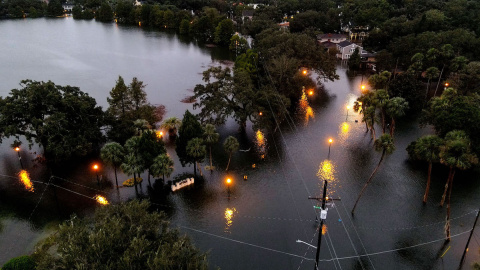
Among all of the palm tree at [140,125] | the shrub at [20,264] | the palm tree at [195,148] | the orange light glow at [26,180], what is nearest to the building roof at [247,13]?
the palm tree at [140,125]

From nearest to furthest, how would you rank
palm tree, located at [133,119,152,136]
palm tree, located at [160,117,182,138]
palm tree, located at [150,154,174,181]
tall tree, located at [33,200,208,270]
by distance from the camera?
1. tall tree, located at [33,200,208,270]
2. palm tree, located at [150,154,174,181]
3. palm tree, located at [133,119,152,136]
4. palm tree, located at [160,117,182,138]

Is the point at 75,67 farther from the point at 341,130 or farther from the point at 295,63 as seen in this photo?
the point at 341,130

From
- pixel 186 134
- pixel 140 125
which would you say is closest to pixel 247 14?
pixel 140 125

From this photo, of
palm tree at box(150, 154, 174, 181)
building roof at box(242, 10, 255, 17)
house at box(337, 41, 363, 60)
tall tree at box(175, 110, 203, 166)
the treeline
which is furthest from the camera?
the treeline

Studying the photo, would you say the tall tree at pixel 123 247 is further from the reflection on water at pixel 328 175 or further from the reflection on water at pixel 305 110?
the reflection on water at pixel 305 110

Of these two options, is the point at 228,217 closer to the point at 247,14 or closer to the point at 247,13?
the point at 247,14

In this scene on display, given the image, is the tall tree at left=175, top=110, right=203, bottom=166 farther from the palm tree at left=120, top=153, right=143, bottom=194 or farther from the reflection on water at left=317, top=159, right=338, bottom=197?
the reflection on water at left=317, top=159, right=338, bottom=197

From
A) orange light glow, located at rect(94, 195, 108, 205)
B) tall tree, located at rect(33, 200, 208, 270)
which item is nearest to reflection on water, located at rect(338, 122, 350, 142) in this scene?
orange light glow, located at rect(94, 195, 108, 205)
